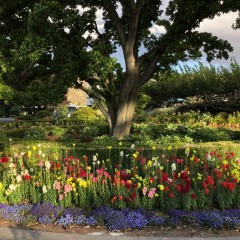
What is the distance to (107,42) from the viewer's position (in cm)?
1630

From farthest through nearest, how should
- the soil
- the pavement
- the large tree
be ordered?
1. the large tree
2. the soil
3. the pavement

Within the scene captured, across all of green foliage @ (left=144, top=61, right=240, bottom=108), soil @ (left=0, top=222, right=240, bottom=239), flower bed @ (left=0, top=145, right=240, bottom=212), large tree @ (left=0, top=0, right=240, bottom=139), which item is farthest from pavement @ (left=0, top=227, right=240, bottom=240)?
green foliage @ (left=144, top=61, right=240, bottom=108)

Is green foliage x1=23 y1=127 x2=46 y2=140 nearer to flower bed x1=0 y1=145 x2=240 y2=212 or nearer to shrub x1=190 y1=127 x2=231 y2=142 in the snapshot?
shrub x1=190 y1=127 x2=231 y2=142

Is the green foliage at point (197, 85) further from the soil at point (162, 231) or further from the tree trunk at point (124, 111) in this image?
the soil at point (162, 231)

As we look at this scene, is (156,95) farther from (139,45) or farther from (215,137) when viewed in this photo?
(215,137)

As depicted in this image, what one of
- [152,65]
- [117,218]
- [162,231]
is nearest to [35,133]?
[152,65]

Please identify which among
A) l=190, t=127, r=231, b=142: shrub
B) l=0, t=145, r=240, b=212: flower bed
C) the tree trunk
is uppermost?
the tree trunk

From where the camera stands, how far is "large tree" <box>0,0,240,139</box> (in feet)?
39.7

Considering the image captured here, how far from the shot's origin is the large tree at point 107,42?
12.1m

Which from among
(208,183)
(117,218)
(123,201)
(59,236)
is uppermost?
(208,183)

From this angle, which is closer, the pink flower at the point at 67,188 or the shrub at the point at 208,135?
the pink flower at the point at 67,188

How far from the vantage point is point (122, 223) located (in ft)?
15.2

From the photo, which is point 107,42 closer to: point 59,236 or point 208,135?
point 208,135

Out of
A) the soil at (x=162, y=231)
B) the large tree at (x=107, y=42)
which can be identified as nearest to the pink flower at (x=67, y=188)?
the soil at (x=162, y=231)
